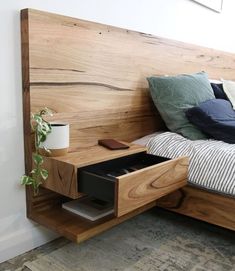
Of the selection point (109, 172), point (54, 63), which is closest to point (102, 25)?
point (54, 63)

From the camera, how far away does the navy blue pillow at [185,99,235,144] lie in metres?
1.43

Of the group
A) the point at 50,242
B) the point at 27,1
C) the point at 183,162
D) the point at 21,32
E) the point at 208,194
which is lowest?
the point at 50,242

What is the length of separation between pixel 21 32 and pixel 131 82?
2.14ft

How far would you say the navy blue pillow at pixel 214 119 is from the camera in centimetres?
143

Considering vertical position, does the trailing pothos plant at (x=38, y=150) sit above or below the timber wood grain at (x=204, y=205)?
above

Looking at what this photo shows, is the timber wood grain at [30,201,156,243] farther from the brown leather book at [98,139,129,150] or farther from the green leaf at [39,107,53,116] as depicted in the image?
the green leaf at [39,107,53,116]

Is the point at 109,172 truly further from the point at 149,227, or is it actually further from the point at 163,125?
the point at 163,125

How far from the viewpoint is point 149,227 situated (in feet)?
4.94

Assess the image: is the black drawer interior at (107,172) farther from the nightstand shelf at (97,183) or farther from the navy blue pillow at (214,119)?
the navy blue pillow at (214,119)

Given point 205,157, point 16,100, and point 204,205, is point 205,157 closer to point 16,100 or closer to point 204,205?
point 204,205

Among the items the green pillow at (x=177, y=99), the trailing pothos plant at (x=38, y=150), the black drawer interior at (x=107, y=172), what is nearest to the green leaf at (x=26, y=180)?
the trailing pothos plant at (x=38, y=150)

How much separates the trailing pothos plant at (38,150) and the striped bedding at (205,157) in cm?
55

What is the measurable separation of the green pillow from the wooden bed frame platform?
0.38 feet

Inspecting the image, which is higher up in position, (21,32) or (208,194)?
(21,32)
